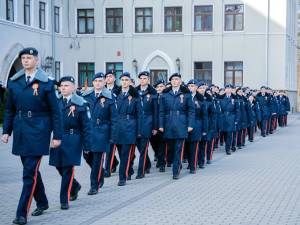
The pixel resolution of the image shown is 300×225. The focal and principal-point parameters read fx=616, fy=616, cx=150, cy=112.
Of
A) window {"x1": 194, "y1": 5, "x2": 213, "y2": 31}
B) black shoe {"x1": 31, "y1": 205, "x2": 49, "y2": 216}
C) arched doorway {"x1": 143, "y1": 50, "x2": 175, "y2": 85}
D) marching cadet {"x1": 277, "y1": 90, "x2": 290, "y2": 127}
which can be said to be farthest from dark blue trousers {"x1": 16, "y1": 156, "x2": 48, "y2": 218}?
window {"x1": 194, "y1": 5, "x2": 213, "y2": 31}

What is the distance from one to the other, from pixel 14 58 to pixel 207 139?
1994 centimetres

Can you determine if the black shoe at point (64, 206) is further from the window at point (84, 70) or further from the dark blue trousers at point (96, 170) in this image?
the window at point (84, 70)

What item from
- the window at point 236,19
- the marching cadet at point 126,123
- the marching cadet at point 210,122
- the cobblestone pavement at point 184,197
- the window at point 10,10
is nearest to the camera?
Result: the cobblestone pavement at point 184,197

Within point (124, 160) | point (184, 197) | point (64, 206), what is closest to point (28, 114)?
point (64, 206)

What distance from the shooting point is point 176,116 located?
1250 cm

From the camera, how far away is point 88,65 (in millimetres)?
41656

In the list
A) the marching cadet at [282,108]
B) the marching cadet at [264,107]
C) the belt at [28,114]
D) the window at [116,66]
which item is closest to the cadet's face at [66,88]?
the belt at [28,114]

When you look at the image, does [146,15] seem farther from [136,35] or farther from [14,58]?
[14,58]

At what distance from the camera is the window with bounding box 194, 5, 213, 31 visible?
40281 mm

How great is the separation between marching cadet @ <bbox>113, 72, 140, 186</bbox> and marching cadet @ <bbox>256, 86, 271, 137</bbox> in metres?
13.9

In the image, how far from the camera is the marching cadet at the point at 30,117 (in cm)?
791

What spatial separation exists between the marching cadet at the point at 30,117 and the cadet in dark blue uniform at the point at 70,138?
83 cm

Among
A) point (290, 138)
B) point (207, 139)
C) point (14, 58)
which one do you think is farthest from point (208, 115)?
point (14, 58)

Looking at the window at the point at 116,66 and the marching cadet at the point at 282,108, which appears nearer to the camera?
the marching cadet at the point at 282,108
